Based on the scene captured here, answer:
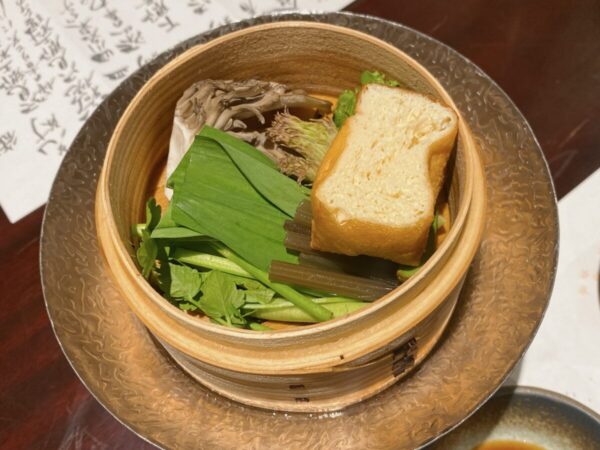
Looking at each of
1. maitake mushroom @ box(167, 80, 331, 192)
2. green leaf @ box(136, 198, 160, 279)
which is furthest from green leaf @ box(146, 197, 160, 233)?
maitake mushroom @ box(167, 80, 331, 192)

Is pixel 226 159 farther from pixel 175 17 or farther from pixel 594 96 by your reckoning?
pixel 594 96

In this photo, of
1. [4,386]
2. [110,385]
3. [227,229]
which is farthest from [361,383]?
[4,386]

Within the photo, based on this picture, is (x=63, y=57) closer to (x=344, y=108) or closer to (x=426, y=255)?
(x=344, y=108)

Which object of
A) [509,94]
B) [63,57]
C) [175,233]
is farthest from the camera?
[63,57]

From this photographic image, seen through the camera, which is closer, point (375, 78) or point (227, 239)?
point (227, 239)

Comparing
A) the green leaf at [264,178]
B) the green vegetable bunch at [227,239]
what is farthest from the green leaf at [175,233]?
the green leaf at [264,178]

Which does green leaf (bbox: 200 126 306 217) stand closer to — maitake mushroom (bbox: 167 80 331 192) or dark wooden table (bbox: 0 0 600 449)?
maitake mushroom (bbox: 167 80 331 192)

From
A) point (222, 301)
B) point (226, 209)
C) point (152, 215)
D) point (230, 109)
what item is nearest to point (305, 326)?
point (222, 301)
